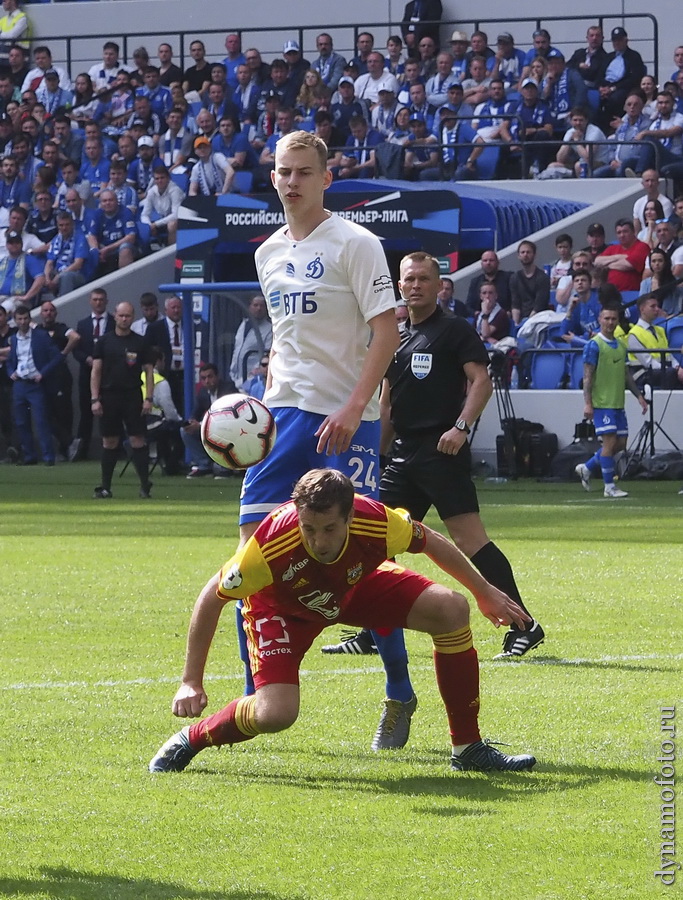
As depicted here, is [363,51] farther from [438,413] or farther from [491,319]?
[438,413]

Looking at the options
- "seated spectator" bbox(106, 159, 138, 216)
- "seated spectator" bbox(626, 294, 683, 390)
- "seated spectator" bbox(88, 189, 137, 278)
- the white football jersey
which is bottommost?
"seated spectator" bbox(626, 294, 683, 390)

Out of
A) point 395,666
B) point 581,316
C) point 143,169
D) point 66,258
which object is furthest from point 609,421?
point 395,666

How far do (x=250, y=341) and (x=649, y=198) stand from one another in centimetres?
605

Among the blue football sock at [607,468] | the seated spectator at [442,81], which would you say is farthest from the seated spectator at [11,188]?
the blue football sock at [607,468]

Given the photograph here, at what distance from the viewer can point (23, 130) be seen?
28844 mm

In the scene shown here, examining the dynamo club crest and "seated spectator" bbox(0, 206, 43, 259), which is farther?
"seated spectator" bbox(0, 206, 43, 259)

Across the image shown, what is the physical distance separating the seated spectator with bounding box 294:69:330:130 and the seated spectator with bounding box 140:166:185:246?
8.06ft

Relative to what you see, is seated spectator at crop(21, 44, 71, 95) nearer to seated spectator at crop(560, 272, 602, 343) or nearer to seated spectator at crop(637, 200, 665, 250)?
seated spectator at crop(637, 200, 665, 250)

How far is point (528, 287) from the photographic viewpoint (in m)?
22.2

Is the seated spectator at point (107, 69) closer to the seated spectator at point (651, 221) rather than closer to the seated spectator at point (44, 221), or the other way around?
the seated spectator at point (44, 221)

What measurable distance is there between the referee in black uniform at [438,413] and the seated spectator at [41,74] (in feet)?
77.7

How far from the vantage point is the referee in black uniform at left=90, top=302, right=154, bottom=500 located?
18.2 meters

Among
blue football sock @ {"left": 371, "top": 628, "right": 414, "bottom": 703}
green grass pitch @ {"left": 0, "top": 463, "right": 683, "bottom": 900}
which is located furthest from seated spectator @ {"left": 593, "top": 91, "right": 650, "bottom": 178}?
blue football sock @ {"left": 371, "top": 628, "right": 414, "bottom": 703}

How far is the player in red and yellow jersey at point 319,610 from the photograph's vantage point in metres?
5.15
